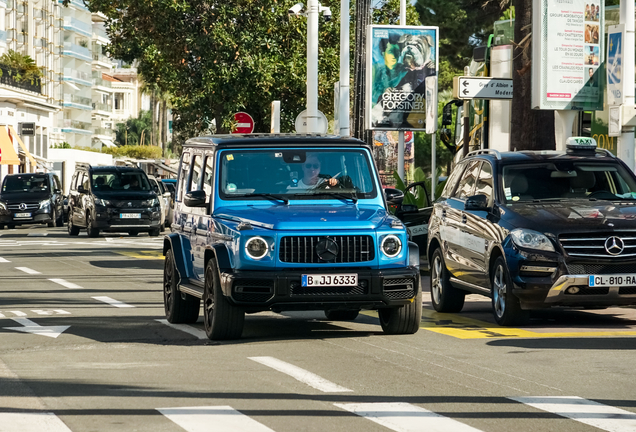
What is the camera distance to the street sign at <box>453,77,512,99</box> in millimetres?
21797

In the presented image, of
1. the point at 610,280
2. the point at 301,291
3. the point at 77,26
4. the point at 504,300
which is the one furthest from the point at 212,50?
the point at 77,26

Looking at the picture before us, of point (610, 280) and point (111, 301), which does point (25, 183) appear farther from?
point (610, 280)

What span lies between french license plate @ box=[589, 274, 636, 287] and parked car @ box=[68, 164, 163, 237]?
24238 millimetres

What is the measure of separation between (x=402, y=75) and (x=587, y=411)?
19695 millimetres

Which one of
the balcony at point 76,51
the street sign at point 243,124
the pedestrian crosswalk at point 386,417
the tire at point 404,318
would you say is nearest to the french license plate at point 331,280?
the tire at point 404,318

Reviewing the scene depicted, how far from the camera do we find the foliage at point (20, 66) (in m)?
73.4

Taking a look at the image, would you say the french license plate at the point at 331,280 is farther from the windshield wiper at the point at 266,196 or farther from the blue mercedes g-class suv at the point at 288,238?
the windshield wiper at the point at 266,196

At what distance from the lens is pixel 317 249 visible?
11242mm

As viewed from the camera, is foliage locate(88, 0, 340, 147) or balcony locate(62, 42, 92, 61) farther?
balcony locate(62, 42, 92, 61)

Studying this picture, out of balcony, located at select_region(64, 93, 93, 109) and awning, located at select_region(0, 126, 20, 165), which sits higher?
balcony, located at select_region(64, 93, 93, 109)

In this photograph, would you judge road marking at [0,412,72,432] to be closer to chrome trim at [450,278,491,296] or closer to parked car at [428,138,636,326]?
parked car at [428,138,636,326]

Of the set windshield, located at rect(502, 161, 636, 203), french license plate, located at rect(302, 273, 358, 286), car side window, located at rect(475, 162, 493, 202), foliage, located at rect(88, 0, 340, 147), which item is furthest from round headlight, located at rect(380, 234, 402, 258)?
foliage, located at rect(88, 0, 340, 147)

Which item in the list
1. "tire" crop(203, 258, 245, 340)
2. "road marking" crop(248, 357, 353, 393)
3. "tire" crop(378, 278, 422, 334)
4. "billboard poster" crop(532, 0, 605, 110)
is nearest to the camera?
"road marking" crop(248, 357, 353, 393)

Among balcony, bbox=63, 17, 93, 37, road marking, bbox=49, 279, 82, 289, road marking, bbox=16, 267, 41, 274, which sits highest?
balcony, bbox=63, 17, 93, 37
